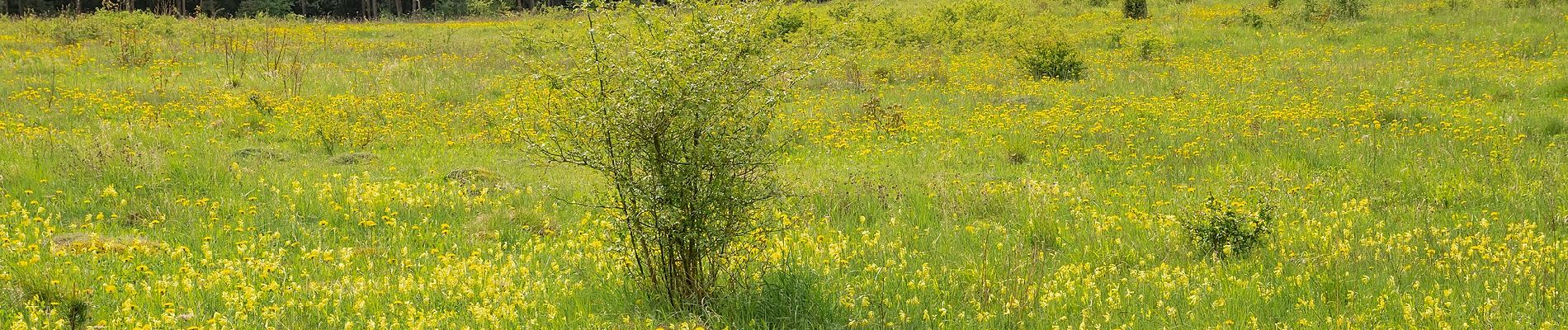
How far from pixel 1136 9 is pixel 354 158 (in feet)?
67.4

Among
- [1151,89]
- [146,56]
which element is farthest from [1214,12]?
[146,56]

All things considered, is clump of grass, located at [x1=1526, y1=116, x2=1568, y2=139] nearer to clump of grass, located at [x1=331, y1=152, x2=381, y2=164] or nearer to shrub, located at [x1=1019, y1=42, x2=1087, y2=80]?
shrub, located at [x1=1019, y1=42, x2=1087, y2=80]

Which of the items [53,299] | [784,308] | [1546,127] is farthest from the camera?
[1546,127]

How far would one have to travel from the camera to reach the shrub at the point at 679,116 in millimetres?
4379

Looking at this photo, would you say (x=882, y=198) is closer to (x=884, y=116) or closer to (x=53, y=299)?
(x=884, y=116)

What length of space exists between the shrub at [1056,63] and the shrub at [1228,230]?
9.87 m

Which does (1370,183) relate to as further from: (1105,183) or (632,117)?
(632,117)

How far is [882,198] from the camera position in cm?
778

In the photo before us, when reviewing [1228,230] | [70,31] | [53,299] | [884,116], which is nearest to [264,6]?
[70,31]

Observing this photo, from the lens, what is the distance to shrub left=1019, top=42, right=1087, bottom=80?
1598 centimetres

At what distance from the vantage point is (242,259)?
6.18 metres

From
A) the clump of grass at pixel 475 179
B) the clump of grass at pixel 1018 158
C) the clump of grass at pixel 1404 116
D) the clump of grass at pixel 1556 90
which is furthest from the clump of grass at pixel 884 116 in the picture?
the clump of grass at pixel 1556 90

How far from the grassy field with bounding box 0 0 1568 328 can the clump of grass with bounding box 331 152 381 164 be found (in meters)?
0.04

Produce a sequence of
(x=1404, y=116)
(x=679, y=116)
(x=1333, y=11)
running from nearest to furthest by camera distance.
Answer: (x=679, y=116)
(x=1404, y=116)
(x=1333, y=11)
